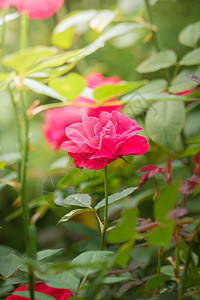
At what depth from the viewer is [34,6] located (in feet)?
1.71

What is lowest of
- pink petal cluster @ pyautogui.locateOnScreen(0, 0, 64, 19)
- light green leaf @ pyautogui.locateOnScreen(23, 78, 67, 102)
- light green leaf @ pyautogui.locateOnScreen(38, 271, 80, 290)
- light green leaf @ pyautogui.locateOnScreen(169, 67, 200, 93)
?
light green leaf @ pyautogui.locateOnScreen(38, 271, 80, 290)

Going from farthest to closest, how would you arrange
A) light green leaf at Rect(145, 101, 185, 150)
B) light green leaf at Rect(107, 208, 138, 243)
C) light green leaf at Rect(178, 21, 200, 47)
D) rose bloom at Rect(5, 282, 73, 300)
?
light green leaf at Rect(178, 21, 200, 47) < light green leaf at Rect(145, 101, 185, 150) < rose bloom at Rect(5, 282, 73, 300) < light green leaf at Rect(107, 208, 138, 243)

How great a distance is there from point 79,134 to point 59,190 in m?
0.11

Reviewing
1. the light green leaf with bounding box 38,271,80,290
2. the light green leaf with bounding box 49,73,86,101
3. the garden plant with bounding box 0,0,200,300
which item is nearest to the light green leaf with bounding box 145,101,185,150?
the garden plant with bounding box 0,0,200,300

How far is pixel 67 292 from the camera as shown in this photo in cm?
36

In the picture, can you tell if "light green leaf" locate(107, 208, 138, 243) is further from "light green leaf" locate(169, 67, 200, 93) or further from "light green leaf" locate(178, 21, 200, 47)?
Answer: "light green leaf" locate(178, 21, 200, 47)

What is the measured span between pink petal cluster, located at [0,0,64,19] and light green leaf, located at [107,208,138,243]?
0.37 metres

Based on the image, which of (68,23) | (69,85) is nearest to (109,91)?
(69,85)

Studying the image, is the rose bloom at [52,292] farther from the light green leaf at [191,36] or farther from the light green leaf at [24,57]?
the light green leaf at [191,36]

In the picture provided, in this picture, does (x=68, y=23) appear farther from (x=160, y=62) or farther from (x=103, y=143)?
(x=103, y=143)

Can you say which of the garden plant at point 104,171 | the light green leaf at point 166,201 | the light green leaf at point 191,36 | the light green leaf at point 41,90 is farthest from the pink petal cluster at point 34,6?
the light green leaf at point 166,201

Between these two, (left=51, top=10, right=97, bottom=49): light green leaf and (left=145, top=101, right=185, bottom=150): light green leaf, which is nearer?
(left=145, top=101, right=185, bottom=150): light green leaf

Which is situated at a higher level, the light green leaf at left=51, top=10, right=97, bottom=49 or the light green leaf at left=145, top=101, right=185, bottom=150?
the light green leaf at left=51, top=10, right=97, bottom=49

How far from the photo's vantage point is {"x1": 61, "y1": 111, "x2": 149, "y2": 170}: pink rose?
328 millimetres
